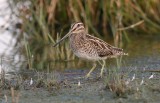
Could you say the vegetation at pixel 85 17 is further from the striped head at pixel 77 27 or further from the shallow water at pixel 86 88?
the striped head at pixel 77 27

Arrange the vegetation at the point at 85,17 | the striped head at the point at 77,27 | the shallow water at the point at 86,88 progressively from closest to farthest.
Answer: the shallow water at the point at 86,88 < the striped head at the point at 77,27 < the vegetation at the point at 85,17

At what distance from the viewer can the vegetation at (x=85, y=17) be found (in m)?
9.70

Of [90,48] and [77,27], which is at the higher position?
[77,27]

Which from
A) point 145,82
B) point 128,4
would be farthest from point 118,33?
point 145,82

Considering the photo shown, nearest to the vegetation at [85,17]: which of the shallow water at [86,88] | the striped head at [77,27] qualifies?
the shallow water at [86,88]

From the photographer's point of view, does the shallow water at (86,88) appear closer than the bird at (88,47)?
Yes

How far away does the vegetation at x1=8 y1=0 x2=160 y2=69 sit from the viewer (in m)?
9.70

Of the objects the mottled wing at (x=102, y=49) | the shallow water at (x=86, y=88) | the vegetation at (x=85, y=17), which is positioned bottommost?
the shallow water at (x=86, y=88)

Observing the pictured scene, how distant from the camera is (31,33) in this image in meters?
10.0

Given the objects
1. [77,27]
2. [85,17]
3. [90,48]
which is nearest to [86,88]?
[90,48]

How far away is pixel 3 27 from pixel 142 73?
435 cm

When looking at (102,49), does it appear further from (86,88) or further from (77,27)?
(86,88)

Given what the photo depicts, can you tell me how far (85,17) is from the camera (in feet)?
31.8

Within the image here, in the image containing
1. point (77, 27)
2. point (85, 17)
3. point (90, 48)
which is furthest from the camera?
point (85, 17)
